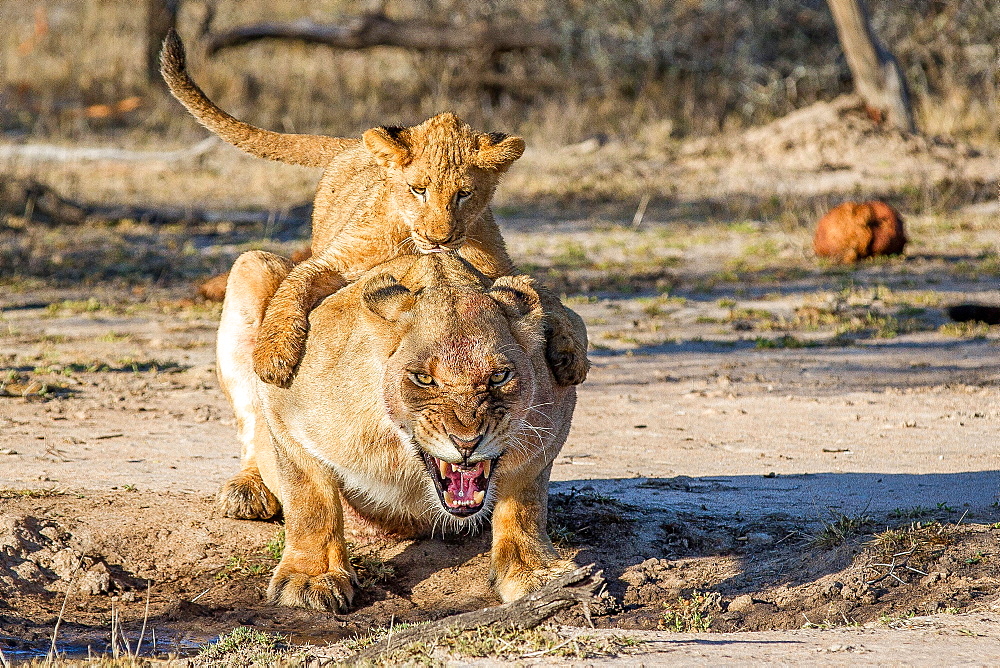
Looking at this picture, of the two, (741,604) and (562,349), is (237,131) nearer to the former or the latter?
(562,349)

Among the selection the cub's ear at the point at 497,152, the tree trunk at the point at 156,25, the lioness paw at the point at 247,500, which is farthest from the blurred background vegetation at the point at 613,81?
the lioness paw at the point at 247,500

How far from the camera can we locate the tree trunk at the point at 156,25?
18.5 m

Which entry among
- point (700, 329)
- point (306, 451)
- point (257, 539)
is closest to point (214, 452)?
point (257, 539)

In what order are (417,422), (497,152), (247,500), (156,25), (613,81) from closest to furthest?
(417,422)
(247,500)
(497,152)
(613,81)
(156,25)

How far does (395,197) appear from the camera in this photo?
6055 millimetres

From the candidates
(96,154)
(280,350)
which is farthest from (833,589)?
(96,154)

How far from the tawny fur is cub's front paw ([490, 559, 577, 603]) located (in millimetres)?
7774

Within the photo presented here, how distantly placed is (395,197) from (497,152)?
606mm

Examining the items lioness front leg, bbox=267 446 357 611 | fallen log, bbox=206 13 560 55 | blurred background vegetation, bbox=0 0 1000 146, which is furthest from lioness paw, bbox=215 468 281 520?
fallen log, bbox=206 13 560 55

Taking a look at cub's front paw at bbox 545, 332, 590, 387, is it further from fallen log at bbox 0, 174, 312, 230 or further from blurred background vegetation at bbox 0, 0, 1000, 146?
blurred background vegetation at bbox 0, 0, 1000, 146

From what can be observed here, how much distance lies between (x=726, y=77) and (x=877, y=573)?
1391 centimetres

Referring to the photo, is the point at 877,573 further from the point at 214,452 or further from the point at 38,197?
the point at 38,197

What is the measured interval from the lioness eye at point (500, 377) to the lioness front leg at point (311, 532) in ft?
3.30

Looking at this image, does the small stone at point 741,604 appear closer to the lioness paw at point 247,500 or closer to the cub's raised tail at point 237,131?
the lioness paw at point 247,500
